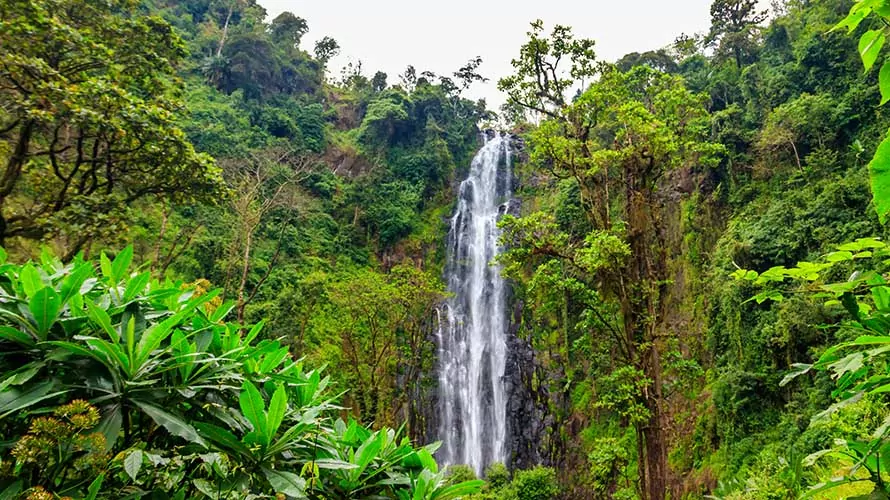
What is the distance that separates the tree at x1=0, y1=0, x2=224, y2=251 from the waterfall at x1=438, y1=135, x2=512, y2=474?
8.31 m

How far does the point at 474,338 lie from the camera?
1520cm

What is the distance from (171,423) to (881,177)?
4.39 feet

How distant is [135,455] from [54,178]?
18.7 ft

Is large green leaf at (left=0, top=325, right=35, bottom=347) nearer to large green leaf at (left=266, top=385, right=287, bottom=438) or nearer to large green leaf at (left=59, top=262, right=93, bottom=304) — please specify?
large green leaf at (left=59, top=262, right=93, bottom=304)

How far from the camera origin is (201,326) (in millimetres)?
1251

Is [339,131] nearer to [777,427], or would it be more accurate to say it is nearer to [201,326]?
[777,427]

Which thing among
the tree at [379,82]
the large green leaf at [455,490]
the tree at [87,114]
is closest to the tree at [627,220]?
the tree at [87,114]

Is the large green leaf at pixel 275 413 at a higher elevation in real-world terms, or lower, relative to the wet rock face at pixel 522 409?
higher

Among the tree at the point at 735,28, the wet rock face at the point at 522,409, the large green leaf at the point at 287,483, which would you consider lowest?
the wet rock face at the point at 522,409

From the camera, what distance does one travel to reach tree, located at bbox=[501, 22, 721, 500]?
18.2 ft

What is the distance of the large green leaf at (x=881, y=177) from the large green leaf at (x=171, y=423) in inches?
50.3

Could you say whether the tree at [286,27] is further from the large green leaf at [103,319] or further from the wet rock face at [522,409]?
the large green leaf at [103,319]

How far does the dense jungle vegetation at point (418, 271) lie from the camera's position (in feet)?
3.30

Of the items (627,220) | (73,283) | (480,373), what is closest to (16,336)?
(73,283)
